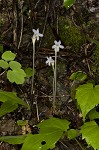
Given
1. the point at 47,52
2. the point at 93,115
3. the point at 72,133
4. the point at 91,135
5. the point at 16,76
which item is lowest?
the point at 91,135

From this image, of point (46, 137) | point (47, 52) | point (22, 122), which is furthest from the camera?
point (47, 52)

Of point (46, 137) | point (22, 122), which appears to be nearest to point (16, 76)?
point (22, 122)

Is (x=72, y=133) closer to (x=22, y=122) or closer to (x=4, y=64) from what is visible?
(x=22, y=122)

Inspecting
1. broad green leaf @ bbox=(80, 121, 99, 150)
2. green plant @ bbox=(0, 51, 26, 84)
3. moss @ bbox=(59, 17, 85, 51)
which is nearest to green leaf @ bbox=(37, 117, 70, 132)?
broad green leaf @ bbox=(80, 121, 99, 150)

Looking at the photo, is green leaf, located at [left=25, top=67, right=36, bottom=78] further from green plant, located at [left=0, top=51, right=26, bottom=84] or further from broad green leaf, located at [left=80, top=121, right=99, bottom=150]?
broad green leaf, located at [left=80, top=121, right=99, bottom=150]

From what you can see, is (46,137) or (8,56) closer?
(46,137)
